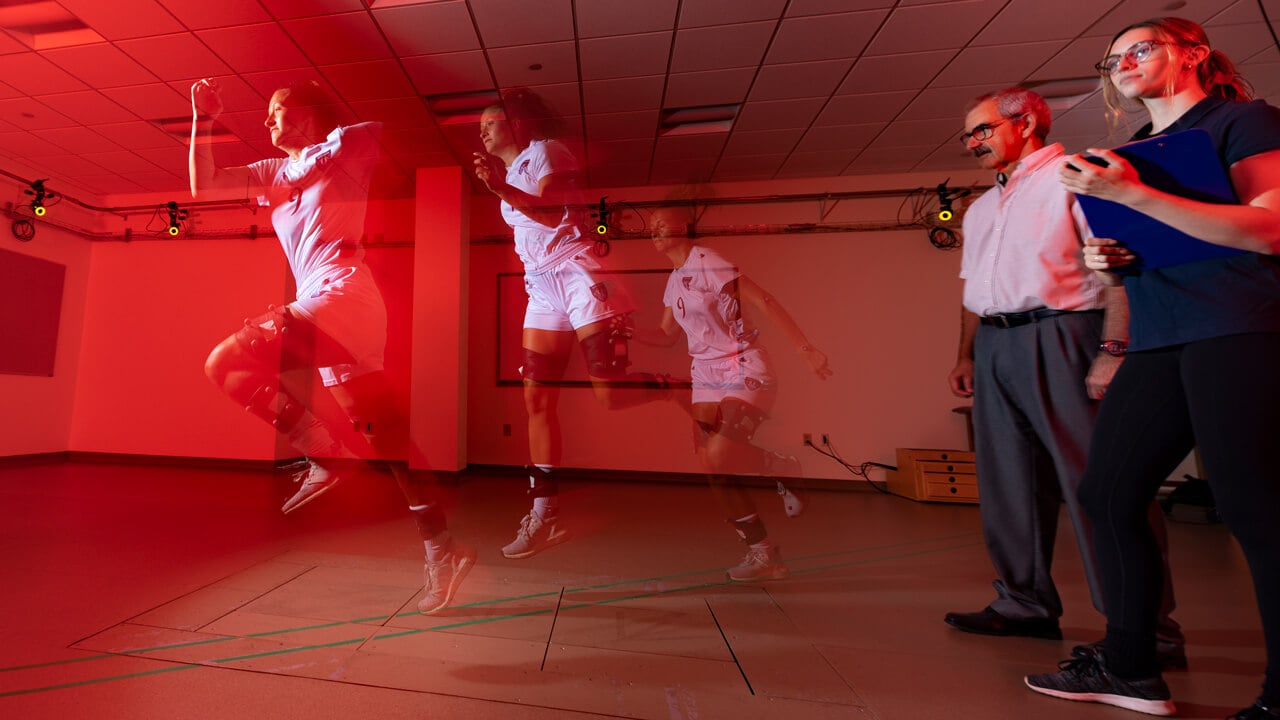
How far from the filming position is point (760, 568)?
68.6 inches

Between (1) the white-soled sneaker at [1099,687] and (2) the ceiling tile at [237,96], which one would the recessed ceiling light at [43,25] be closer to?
(2) the ceiling tile at [237,96]

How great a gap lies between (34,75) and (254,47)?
1.82 metres

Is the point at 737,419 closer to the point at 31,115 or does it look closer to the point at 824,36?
the point at 824,36

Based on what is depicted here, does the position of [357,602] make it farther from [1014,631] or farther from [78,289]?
[78,289]

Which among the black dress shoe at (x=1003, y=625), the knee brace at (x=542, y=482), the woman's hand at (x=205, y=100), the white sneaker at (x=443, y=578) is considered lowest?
the black dress shoe at (x=1003, y=625)

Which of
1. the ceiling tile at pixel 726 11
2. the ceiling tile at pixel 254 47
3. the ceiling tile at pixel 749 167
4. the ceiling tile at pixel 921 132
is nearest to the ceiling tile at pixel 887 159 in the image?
the ceiling tile at pixel 921 132

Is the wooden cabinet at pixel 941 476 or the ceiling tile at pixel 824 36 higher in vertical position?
the ceiling tile at pixel 824 36

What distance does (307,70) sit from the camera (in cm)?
294

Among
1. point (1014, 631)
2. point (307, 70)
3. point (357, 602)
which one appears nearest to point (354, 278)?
point (357, 602)

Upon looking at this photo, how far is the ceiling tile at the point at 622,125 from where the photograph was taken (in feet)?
11.6

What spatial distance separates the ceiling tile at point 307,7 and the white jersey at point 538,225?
210 centimetres

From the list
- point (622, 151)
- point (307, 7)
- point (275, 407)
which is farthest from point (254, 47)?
point (275, 407)

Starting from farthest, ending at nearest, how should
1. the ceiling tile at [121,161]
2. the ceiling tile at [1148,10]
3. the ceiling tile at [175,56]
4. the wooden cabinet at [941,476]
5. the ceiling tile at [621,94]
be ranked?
the ceiling tile at [121,161] → the wooden cabinet at [941,476] → the ceiling tile at [621,94] → the ceiling tile at [175,56] → the ceiling tile at [1148,10]

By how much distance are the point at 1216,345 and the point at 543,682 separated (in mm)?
1459
